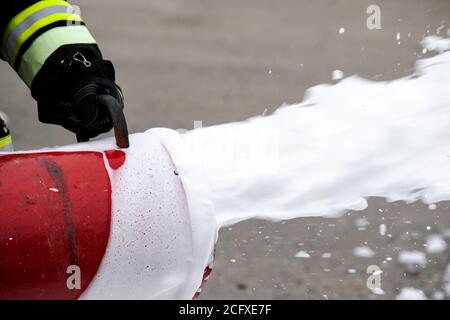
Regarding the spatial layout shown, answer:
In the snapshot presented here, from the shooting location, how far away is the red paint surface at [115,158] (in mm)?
1100

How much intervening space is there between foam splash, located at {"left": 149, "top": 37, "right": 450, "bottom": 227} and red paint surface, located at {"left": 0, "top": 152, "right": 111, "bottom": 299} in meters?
0.16

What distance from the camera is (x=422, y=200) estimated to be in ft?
7.00

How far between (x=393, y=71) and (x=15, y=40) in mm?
1804

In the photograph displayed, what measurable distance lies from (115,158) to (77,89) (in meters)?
0.20

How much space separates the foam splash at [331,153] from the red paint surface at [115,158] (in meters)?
0.09

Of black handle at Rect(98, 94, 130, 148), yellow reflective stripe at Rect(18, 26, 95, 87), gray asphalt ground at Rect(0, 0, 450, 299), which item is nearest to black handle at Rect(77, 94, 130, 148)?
black handle at Rect(98, 94, 130, 148)

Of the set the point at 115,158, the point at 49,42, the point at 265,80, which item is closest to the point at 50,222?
the point at 115,158

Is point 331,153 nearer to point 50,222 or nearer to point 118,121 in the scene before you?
point 118,121

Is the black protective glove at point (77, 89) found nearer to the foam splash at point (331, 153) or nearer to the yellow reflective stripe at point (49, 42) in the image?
the yellow reflective stripe at point (49, 42)

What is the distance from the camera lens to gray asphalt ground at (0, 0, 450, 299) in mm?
1862

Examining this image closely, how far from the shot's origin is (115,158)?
111 centimetres

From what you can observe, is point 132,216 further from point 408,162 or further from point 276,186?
point 408,162
